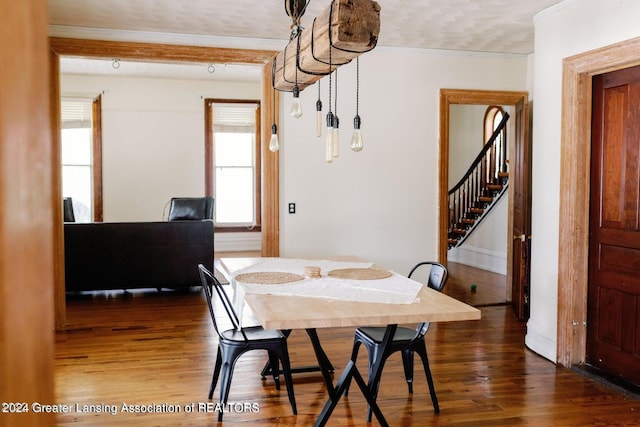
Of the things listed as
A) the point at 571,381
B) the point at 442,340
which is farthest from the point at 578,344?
the point at 442,340

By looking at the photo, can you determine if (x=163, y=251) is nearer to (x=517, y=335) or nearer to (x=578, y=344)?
(x=517, y=335)

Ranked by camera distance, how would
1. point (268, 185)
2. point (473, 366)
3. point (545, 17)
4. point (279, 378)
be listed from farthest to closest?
point (268, 185)
point (545, 17)
point (473, 366)
point (279, 378)

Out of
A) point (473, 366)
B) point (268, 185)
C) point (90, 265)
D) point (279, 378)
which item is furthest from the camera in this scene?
point (90, 265)

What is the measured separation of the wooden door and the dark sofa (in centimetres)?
339

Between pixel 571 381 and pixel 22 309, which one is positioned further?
pixel 571 381

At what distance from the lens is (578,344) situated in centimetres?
424

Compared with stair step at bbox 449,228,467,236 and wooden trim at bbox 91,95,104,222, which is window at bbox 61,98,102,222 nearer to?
wooden trim at bbox 91,95,104,222

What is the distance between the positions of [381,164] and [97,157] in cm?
591

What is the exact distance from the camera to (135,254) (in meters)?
6.67

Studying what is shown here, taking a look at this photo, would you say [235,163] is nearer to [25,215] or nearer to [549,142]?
[549,142]

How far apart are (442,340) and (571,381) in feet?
3.88

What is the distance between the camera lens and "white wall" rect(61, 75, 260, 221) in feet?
32.4

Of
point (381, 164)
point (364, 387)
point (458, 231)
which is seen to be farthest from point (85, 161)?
point (364, 387)

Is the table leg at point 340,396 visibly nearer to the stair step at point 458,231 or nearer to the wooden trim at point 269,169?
the wooden trim at point 269,169
